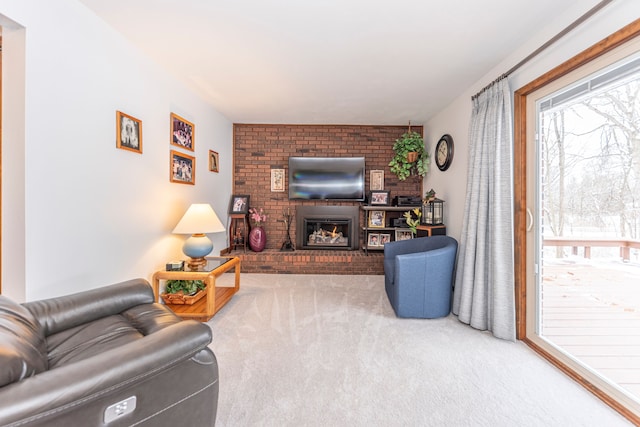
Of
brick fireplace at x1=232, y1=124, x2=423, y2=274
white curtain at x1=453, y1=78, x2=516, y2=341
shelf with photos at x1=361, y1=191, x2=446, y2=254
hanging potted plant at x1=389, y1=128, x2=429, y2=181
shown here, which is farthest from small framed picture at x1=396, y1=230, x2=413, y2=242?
white curtain at x1=453, y1=78, x2=516, y2=341

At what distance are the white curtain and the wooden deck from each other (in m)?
0.30

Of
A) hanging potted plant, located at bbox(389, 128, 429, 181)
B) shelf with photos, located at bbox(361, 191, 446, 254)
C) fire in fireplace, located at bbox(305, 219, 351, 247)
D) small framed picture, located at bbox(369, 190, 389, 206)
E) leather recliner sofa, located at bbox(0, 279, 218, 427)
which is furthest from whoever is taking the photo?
fire in fireplace, located at bbox(305, 219, 351, 247)

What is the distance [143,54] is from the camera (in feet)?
7.82

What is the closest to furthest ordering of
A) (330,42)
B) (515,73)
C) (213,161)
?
(330,42)
(515,73)
(213,161)

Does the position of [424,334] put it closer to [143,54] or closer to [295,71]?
[295,71]

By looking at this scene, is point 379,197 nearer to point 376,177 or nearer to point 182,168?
point 376,177

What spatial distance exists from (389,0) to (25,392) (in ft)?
8.06

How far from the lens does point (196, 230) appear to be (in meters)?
2.63

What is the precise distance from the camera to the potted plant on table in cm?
261

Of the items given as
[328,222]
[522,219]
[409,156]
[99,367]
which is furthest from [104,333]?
[409,156]

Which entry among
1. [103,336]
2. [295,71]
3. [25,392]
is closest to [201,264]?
[103,336]

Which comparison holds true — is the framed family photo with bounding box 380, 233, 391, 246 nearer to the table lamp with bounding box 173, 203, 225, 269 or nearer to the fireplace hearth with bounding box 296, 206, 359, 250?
the fireplace hearth with bounding box 296, 206, 359, 250

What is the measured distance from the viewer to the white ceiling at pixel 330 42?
1.78 meters

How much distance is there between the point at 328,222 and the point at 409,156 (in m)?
1.72
